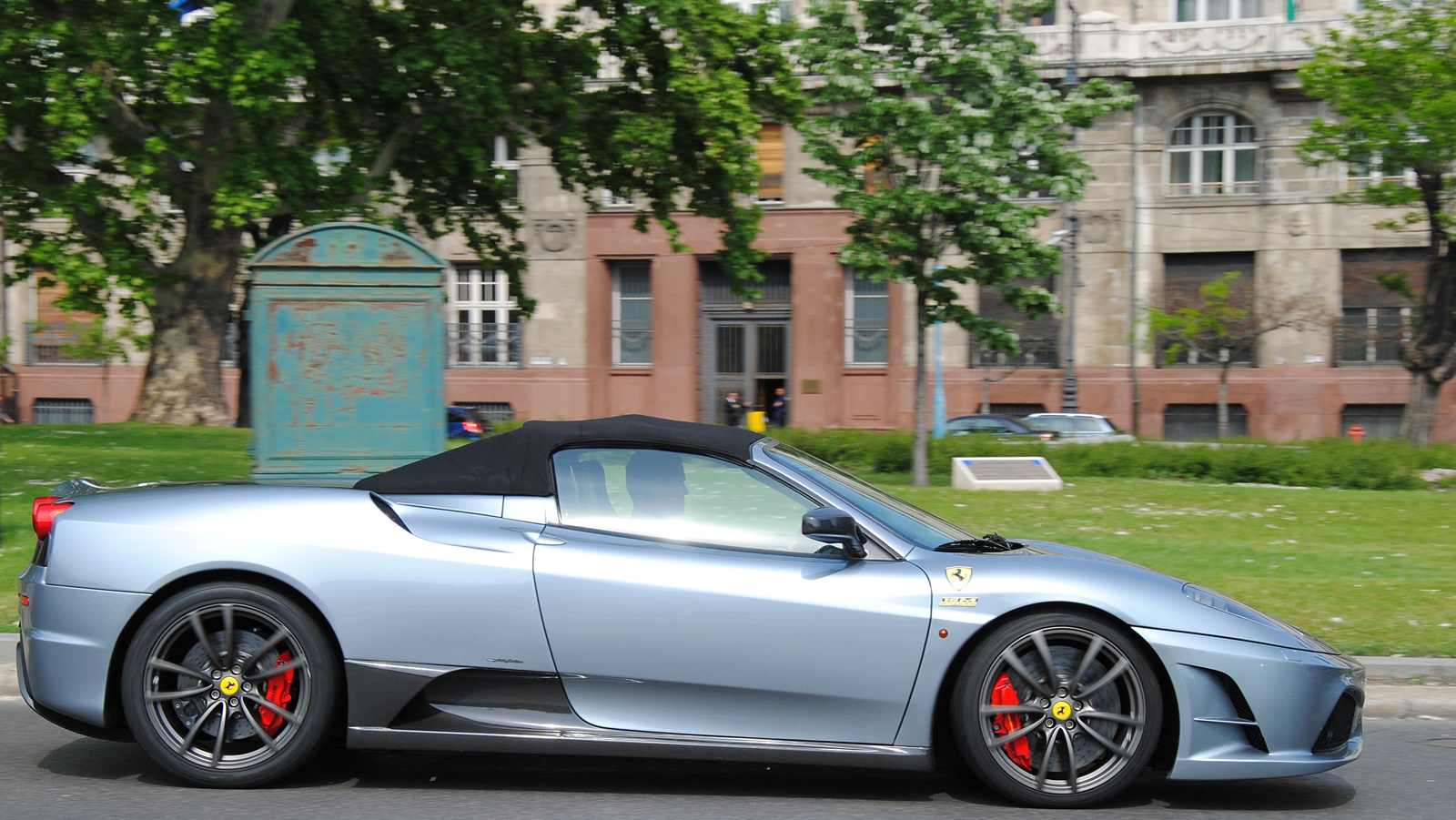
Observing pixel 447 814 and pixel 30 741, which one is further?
pixel 30 741

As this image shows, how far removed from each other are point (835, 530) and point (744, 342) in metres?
28.4

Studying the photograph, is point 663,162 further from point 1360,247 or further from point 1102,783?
point 1360,247

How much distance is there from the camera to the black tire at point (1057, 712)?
4285 millimetres

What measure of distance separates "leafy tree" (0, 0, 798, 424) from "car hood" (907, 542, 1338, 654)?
11.6 meters

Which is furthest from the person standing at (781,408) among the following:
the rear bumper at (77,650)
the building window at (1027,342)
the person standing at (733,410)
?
the rear bumper at (77,650)

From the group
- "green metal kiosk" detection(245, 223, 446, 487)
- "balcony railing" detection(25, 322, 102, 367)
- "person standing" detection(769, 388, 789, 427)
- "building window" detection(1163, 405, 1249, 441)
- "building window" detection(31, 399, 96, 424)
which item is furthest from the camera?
"balcony railing" detection(25, 322, 102, 367)

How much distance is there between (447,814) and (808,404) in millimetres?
27800

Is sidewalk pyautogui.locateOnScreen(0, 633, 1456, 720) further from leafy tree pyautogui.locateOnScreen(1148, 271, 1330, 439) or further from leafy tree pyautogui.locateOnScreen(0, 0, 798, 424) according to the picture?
leafy tree pyautogui.locateOnScreen(1148, 271, 1330, 439)

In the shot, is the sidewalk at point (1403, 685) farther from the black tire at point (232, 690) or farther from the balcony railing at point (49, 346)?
the balcony railing at point (49, 346)

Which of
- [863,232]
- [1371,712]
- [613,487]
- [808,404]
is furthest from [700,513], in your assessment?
[808,404]

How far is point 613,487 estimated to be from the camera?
182 inches

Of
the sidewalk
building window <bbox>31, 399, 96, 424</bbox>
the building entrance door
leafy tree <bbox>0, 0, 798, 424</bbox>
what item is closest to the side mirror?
the sidewalk

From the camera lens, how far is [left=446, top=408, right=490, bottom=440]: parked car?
2617 cm

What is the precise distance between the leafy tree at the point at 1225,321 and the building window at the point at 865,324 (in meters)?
6.64
